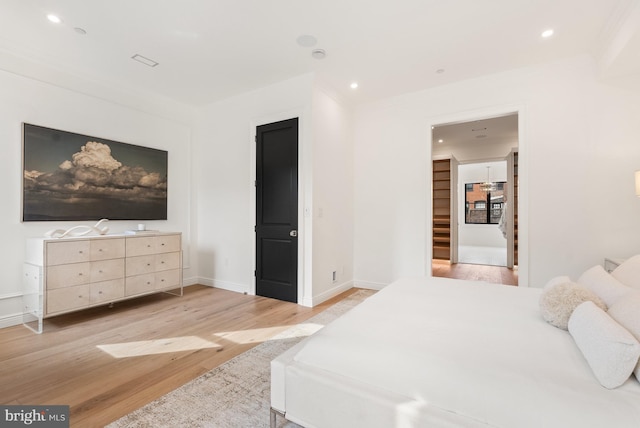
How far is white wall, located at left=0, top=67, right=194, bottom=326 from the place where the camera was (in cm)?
297

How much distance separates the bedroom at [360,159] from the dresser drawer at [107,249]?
2.30 ft

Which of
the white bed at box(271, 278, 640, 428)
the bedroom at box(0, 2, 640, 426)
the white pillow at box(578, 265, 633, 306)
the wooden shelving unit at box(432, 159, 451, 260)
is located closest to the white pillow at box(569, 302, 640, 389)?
the white bed at box(271, 278, 640, 428)

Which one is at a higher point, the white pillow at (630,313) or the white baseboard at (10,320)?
the white pillow at (630,313)

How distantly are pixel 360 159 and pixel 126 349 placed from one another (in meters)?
3.72

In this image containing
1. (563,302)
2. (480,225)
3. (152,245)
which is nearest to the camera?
(563,302)

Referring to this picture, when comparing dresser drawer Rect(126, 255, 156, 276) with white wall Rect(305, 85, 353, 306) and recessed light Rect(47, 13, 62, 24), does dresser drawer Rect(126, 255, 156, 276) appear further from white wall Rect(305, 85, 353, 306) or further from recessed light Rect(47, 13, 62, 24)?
recessed light Rect(47, 13, 62, 24)

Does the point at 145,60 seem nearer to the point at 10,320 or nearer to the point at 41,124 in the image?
the point at 41,124

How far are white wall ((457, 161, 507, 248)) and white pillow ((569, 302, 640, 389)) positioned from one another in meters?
9.52

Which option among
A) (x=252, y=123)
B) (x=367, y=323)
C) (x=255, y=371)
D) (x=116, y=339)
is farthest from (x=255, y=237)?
(x=367, y=323)

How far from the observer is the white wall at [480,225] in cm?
984

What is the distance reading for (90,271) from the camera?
312 cm

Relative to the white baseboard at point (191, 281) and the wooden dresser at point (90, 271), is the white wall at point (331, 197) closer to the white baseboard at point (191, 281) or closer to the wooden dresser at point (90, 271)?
the wooden dresser at point (90, 271)

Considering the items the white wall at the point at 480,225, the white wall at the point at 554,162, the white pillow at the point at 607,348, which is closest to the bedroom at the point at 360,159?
the white wall at the point at 554,162

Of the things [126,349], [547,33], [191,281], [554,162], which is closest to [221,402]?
[126,349]
